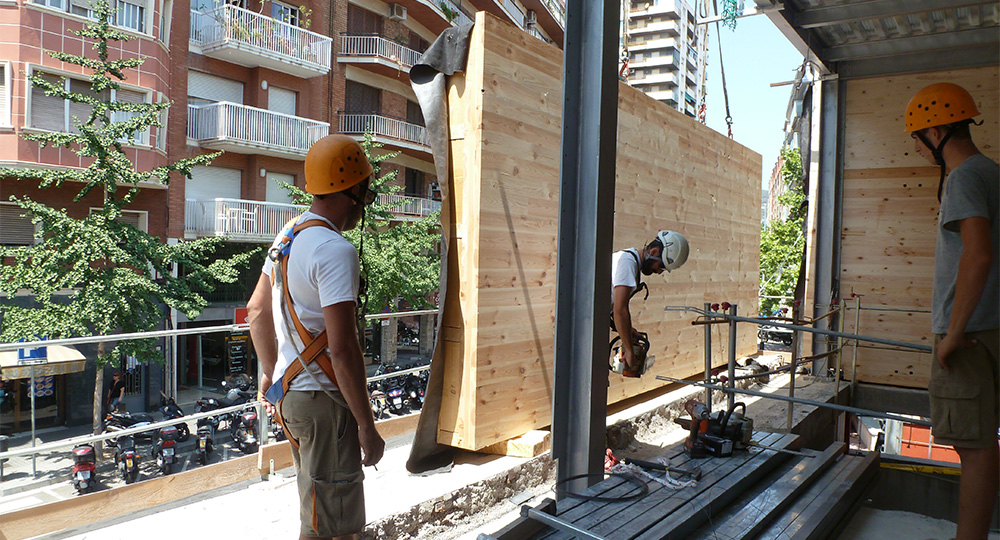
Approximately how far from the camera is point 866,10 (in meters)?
6.96

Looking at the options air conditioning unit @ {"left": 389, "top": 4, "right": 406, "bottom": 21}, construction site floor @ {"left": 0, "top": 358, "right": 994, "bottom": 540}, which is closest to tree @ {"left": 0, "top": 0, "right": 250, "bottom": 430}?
construction site floor @ {"left": 0, "top": 358, "right": 994, "bottom": 540}

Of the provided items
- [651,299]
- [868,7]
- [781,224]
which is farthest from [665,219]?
[781,224]

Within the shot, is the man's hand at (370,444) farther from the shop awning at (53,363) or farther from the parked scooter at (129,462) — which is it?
the shop awning at (53,363)

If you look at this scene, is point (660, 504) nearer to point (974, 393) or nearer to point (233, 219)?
point (974, 393)

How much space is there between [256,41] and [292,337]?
864 inches

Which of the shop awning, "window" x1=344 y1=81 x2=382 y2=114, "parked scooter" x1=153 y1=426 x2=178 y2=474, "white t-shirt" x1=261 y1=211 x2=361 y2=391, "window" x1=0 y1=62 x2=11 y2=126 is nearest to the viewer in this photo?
"white t-shirt" x1=261 y1=211 x2=361 y2=391

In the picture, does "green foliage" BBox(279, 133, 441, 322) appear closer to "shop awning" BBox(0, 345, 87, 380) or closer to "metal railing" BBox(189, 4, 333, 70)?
"metal railing" BBox(189, 4, 333, 70)

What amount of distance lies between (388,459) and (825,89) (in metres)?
7.94

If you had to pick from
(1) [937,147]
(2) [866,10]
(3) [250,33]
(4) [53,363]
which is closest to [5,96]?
(4) [53,363]

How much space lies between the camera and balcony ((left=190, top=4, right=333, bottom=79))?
68.8ft

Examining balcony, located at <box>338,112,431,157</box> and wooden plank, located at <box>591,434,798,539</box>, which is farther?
balcony, located at <box>338,112,431,157</box>

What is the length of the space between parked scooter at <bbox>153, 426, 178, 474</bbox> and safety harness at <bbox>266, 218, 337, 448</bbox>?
11098 mm

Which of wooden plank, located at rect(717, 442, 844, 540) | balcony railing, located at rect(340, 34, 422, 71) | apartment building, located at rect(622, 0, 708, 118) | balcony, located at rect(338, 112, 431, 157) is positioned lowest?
wooden plank, located at rect(717, 442, 844, 540)

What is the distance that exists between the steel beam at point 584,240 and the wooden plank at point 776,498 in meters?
0.82
